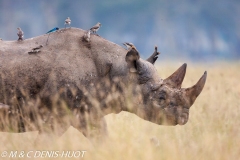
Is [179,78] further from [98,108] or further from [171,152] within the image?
[171,152]

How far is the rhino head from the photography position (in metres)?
7.89

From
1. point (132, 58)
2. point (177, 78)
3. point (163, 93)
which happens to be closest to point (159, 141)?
point (163, 93)

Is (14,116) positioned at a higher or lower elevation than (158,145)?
higher

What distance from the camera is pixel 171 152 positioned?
20.9 feet

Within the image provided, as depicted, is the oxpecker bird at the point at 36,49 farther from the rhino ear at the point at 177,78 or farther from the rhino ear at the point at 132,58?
the rhino ear at the point at 177,78

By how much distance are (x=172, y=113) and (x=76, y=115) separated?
136cm

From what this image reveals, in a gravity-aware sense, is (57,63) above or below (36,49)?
below

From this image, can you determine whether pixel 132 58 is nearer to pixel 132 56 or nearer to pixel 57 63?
pixel 132 56

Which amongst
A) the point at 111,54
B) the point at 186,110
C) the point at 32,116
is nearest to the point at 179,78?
the point at 186,110

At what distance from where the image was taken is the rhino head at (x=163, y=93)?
7.89 m

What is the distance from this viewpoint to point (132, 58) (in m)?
8.08

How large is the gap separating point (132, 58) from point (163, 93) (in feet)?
2.22

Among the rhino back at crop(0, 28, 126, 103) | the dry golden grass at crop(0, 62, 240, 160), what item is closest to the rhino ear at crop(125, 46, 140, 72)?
the rhino back at crop(0, 28, 126, 103)

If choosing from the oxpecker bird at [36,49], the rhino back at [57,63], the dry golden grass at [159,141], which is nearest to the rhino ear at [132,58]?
the rhino back at [57,63]
